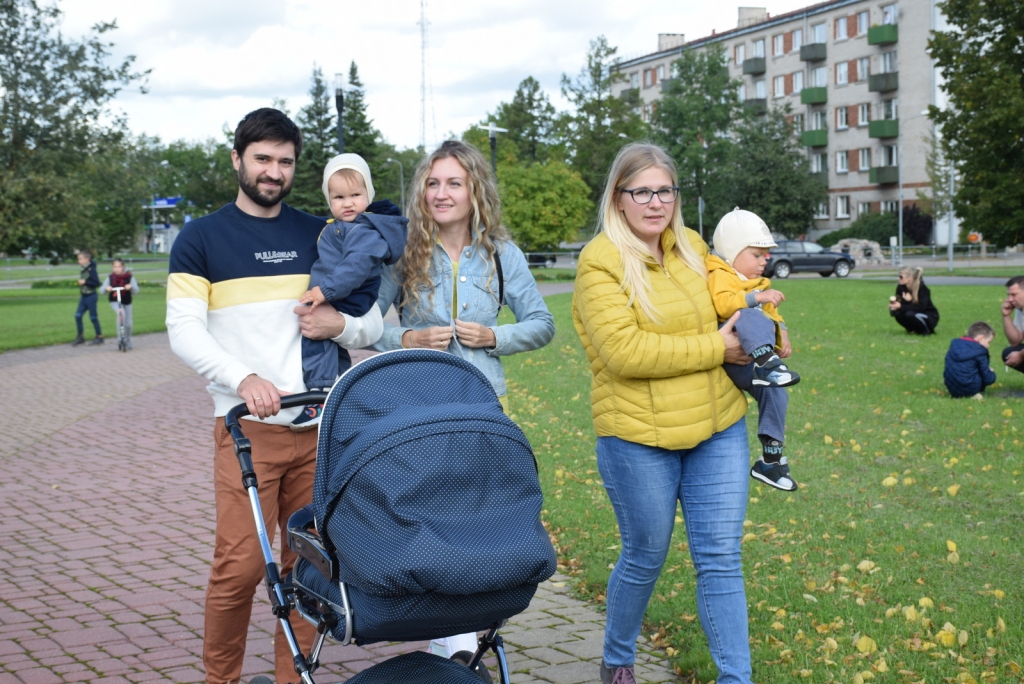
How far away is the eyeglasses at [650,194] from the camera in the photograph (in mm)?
4109

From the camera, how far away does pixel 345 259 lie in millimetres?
4113

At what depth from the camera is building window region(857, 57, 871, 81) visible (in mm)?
76938

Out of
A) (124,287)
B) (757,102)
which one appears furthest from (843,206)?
(124,287)

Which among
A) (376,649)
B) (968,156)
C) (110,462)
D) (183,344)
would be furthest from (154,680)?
(968,156)

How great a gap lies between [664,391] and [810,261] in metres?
46.4

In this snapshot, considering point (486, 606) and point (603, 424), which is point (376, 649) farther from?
point (486, 606)

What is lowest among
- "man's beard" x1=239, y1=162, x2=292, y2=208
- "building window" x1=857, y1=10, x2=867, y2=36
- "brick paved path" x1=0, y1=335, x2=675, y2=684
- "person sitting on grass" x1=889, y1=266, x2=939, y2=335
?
"brick paved path" x1=0, y1=335, x2=675, y2=684

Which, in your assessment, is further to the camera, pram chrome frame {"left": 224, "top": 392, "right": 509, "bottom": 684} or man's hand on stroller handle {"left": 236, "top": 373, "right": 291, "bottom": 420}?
man's hand on stroller handle {"left": 236, "top": 373, "right": 291, "bottom": 420}

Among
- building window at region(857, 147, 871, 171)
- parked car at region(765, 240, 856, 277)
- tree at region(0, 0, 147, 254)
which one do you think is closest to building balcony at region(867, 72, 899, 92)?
building window at region(857, 147, 871, 171)

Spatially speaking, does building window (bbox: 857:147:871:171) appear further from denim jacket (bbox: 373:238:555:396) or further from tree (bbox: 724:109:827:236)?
denim jacket (bbox: 373:238:555:396)

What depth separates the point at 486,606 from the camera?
2922 mm

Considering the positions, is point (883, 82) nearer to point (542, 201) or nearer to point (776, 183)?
point (776, 183)

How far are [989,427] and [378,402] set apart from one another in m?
8.68

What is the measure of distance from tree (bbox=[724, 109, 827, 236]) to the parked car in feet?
61.4
